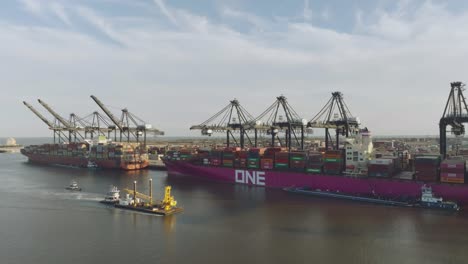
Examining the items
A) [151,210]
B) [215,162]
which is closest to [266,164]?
[215,162]

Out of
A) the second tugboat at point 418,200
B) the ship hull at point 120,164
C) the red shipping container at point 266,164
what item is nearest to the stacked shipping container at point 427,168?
the second tugboat at point 418,200

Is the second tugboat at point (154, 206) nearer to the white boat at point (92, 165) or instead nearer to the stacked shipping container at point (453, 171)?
the stacked shipping container at point (453, 171)

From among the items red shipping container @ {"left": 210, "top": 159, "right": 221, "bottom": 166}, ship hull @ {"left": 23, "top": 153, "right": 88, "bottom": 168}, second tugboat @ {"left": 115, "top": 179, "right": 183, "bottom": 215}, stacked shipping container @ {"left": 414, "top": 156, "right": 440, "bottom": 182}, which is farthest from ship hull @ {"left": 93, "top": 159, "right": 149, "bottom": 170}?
stacked shipping container @ {"left": 414, "top": 156, "right": 440, "bottom": 182}

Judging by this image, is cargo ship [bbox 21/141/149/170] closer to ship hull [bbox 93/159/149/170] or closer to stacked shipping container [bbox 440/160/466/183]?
ship hull [bbox 93/159/149/170]

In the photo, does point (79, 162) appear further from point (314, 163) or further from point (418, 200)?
point (418, 200)

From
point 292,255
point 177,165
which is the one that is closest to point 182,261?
point 292,255

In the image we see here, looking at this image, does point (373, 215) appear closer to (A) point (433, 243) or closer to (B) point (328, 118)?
(A) point (433, 243)
